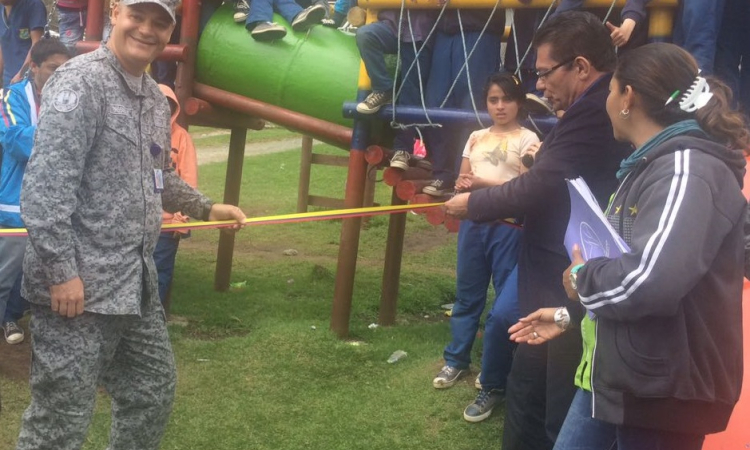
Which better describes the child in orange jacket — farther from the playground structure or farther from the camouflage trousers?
the camouflage trousers

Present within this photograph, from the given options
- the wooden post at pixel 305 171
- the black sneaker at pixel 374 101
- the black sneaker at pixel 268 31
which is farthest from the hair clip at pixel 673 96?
the wooden post at pixel 305 171

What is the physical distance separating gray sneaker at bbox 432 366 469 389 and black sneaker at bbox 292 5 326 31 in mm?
2660

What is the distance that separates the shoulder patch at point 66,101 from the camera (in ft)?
9.25

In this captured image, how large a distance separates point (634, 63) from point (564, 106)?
85 centimetres

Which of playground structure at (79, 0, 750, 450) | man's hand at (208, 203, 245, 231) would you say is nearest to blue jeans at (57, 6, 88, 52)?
playground structure at (79, 0, 750, 450)

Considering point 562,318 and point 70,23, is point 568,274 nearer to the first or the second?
point 562,318

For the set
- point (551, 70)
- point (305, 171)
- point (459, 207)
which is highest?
point (551, 70)

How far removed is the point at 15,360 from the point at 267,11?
110 inches

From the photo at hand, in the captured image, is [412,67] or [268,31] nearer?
[412,67]

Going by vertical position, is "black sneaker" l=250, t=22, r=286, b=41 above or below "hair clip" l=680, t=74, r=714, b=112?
below

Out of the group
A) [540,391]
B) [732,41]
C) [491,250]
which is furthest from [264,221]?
[732,41]

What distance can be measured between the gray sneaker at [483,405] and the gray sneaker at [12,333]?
2.86 metres

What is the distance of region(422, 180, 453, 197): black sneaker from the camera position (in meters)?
5.07

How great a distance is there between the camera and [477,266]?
15.9 feet
